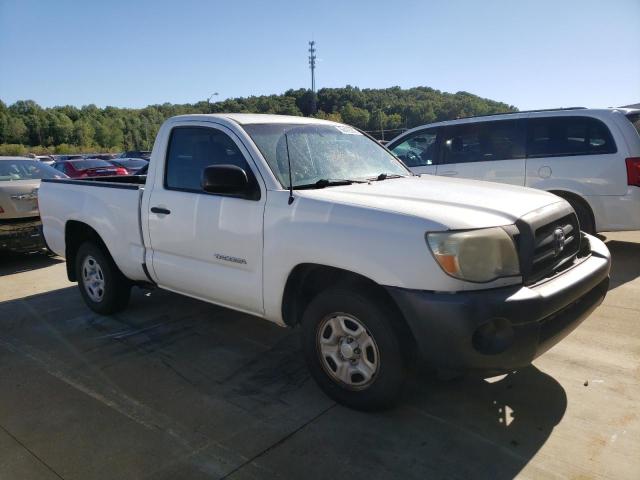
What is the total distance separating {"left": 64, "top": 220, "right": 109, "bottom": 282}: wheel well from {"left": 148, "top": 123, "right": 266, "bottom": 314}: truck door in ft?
4.26

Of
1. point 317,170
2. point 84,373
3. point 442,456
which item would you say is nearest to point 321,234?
point 317,170

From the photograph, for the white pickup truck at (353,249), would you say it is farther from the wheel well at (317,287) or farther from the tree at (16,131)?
the tree at (16,131)

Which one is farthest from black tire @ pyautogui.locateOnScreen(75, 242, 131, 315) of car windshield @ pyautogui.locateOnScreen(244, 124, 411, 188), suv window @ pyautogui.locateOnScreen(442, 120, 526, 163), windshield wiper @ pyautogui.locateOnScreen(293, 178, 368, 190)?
suv window @ pyautogui.locateOnScreen(442, 120, 526, 163)

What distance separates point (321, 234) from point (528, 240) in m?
1.16

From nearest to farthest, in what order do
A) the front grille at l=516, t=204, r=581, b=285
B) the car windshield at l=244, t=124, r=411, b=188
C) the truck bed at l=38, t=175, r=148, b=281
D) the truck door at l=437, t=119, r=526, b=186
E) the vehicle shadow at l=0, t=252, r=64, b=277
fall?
1. the front grille at l=516, t=204, r=581, b=285
2. the car windshield at l=244, t=124, r=411, b=188
3. the truck bed at l=38, t=175, r=148, b=281
4. the truck door at l=437, t=119, r=526, b=186
5. the vehicle shadow at l=0, t=252, r=64, b=277

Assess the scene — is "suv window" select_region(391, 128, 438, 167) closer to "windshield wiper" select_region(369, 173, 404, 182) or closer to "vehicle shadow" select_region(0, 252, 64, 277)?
"windshield wiper" select_region(369, 173, 404, 182)

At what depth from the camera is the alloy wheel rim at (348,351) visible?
2938mm

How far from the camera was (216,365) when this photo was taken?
3.83 meters

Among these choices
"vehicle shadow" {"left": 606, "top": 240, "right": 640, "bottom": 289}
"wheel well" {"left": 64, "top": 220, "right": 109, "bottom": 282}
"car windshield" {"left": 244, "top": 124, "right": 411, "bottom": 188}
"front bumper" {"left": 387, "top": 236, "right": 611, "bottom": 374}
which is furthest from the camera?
"vehicle shadow" {"left": 606, "top": 240, "right": 640, "bottom": 289}

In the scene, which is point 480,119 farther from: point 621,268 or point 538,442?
point 538,442

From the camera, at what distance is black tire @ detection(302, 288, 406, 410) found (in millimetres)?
2799

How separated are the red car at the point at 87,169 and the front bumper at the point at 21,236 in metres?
8.68

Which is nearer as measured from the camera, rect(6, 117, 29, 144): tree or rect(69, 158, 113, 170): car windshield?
rect(69, 158, 113, 170): car windshield

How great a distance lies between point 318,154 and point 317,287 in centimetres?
106
